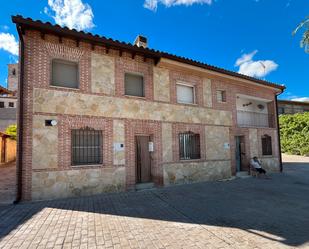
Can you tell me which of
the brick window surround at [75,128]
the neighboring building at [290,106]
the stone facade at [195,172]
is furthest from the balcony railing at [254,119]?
the neighboring building at [290,106]

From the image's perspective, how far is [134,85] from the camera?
956cm

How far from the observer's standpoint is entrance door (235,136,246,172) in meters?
13.0

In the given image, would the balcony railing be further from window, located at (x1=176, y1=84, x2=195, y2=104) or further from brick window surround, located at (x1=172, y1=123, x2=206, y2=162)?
window, located at (x1=176, y1=84, x2=195, y2=104)

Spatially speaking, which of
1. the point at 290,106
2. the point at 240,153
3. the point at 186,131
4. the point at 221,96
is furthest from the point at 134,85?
the point at 290,106

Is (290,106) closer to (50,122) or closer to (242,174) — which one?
(242,174)

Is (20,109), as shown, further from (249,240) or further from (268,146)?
(268,146)

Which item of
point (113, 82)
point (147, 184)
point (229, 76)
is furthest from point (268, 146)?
point (113, 82)

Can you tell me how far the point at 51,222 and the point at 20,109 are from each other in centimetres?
417

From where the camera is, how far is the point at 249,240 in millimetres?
4141

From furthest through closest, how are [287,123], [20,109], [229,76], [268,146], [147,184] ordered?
[287,123]
[268,146]
[229,76]
[147,184]
[20,109]

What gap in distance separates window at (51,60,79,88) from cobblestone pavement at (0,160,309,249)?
431 centimetres

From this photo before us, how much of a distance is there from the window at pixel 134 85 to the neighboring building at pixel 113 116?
0.05m

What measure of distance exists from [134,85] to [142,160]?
3.44m

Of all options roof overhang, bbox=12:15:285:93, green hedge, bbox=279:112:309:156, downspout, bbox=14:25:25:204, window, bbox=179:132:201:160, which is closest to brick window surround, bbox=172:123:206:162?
window, bbox=179:132:201:160
